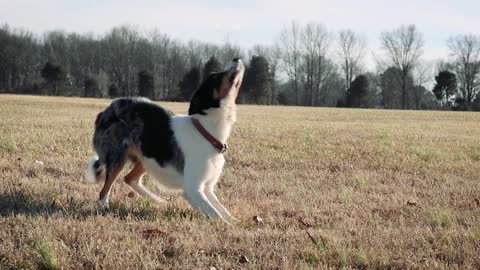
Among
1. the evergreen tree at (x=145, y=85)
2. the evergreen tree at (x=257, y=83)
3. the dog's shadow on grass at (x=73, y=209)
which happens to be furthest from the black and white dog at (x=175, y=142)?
the evergreen tree at (x=257, y=83)

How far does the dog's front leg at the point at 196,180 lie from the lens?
18.3 ft

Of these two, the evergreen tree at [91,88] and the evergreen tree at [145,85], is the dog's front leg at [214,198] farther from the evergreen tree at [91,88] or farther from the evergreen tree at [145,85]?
the evergreen tree at [91,88]

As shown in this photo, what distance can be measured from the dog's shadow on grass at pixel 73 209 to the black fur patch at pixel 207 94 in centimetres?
113

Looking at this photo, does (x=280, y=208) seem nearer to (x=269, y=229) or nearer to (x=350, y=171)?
(x=269, y=229)

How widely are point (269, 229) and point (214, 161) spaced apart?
1.09 m

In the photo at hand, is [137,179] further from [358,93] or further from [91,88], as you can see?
[358,93]

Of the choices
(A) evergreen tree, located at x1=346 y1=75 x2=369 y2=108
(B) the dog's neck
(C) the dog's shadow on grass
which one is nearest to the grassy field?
(C) the dog's shadow on grass

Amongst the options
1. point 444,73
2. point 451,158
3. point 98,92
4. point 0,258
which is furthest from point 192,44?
point 0,258

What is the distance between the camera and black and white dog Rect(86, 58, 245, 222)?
18.3 ft

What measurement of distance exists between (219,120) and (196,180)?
2.22 feet

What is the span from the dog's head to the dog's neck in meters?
0.05

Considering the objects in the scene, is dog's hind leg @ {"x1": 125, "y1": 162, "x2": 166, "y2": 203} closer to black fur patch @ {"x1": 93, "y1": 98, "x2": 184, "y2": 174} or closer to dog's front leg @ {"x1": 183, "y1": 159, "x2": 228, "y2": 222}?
black fur patch @ {"x1": 93, "y1": 98, "x2": 184, "y2": 174}

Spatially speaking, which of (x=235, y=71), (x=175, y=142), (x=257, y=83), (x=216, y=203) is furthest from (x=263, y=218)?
(x=257, y=83)

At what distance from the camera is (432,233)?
486 centimetres
